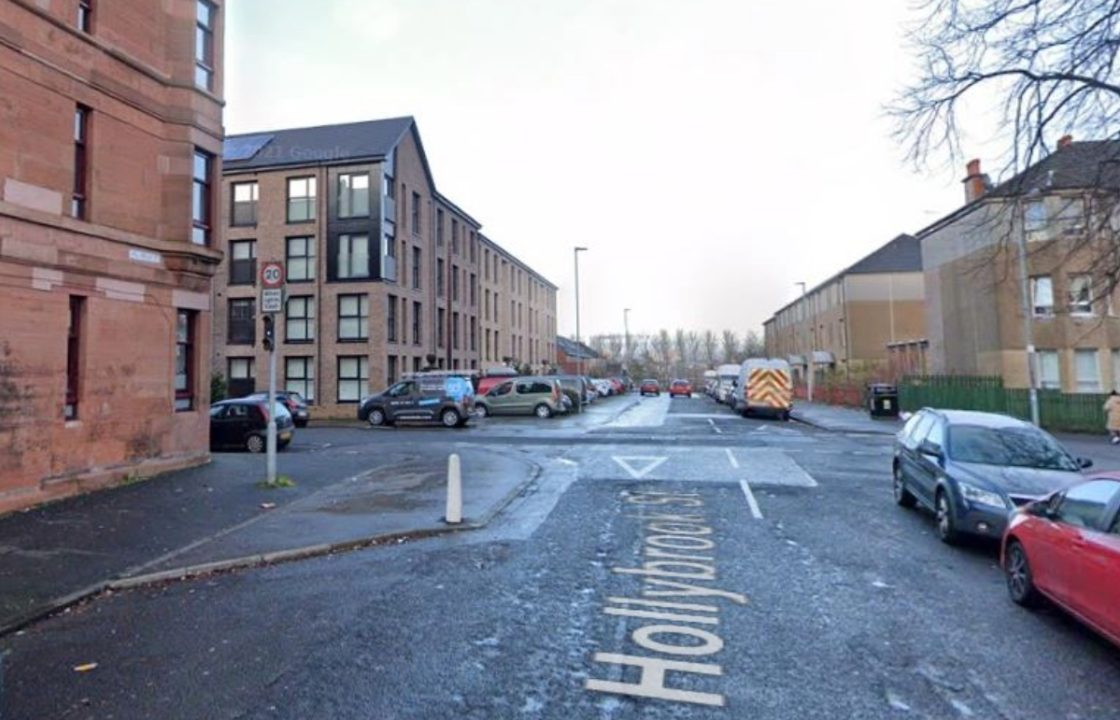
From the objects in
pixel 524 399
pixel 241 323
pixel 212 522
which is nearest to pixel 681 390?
pixel 524 399

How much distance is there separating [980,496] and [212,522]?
30.9ft

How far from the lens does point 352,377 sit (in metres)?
34.2

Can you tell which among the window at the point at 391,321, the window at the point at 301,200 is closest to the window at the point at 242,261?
the window at the point at 301,200

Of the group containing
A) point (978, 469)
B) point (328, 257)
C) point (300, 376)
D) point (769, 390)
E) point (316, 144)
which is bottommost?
point (978, 469)

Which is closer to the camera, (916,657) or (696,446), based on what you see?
(916,657)

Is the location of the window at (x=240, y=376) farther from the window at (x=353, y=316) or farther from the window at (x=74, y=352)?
the window at (x=74, y=352)

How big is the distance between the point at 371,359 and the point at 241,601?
2873 cm

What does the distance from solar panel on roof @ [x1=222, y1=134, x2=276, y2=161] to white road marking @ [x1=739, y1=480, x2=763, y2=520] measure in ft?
112

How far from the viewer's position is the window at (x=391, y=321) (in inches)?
1357

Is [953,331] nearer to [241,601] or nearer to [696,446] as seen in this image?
[696,446]

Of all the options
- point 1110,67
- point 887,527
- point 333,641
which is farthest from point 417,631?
point 1110,67

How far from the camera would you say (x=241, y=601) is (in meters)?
6.00

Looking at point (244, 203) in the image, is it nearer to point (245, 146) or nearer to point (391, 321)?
point (245, 146)

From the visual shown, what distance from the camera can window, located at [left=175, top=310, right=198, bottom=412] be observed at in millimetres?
13492
